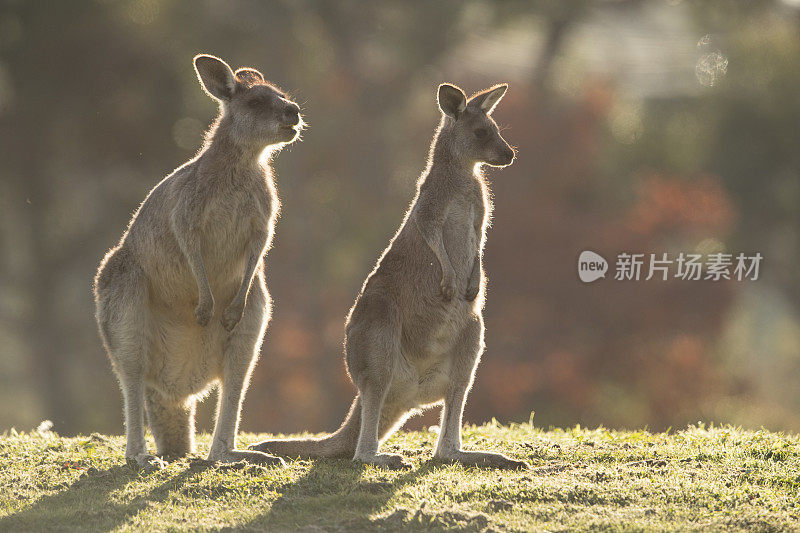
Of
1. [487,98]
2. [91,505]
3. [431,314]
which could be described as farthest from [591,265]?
[91,505]

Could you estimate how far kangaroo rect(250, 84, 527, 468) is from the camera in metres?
6.43

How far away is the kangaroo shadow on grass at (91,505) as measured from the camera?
5219 millimetres

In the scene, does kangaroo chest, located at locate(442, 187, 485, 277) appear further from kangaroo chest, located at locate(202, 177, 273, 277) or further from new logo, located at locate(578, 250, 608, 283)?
new logo, located at locate(578, 250, 608, 283)

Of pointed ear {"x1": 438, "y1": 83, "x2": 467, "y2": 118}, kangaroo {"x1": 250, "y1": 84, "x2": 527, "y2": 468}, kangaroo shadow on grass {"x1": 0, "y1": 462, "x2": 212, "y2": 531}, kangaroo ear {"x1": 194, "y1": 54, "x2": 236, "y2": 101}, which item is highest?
pointed ear {"x1": 438, "y1": 83, "x2": 467, "y2": 118}

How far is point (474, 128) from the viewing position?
6.93m

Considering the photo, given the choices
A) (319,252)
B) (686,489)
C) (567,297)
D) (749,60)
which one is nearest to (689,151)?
(749,60)

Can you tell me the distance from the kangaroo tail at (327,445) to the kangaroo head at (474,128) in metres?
1.81

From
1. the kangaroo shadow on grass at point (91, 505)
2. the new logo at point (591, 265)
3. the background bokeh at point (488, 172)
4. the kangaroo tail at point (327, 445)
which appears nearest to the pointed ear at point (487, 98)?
the kangaroo tail at point (327, 445)

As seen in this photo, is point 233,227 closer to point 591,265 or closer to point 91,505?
point 91,505

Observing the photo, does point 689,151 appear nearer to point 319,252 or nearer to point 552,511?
point 319,252

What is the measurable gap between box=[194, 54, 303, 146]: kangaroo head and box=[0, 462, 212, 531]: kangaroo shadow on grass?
83.8 inches

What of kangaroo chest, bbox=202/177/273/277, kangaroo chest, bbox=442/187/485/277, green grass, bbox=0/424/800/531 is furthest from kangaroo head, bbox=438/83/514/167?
green grass, bbox=0/424/800/531

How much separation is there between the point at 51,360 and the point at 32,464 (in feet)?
53.2

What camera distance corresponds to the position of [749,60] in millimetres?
23594
